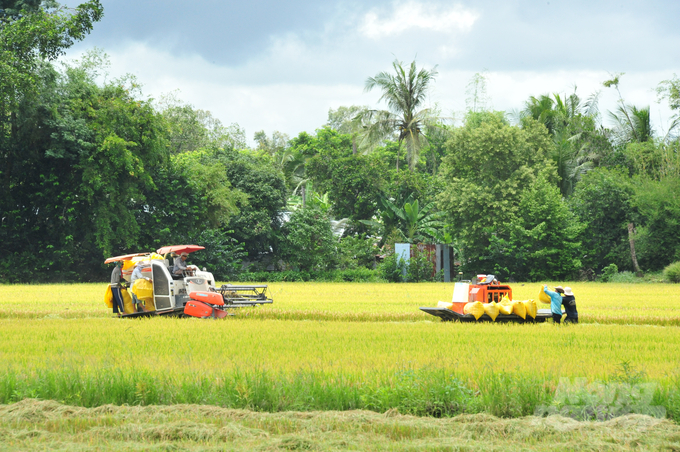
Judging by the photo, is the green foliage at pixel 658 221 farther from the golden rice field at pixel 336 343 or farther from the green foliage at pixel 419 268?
the golden rice field at pixel 336 343

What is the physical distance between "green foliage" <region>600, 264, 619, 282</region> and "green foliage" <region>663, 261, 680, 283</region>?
305cm

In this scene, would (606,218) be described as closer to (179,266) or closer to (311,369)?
(179,266)

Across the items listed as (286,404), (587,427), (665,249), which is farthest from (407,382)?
(665,249)

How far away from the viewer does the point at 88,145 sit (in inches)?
1209

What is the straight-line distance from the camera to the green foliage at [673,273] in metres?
34.0

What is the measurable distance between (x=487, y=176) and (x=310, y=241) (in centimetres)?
1141

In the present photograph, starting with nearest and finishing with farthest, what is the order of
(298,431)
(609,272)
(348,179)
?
(298,431) < (609,272) < (348,179)

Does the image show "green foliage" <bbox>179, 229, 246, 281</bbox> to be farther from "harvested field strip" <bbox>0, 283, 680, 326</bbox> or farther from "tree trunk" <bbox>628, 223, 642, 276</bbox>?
"tree trunk" <bbox>628, 223, 642, 276</bbox>

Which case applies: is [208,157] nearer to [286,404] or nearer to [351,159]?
[351,159]

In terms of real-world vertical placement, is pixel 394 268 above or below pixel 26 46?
below

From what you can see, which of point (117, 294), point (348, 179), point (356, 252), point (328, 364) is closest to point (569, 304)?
point (328, 364)

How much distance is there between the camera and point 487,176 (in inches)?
1492

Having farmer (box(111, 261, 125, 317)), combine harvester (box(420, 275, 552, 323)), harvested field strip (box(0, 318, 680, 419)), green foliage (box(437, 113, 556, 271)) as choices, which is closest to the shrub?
green foliage (box(437, 113, 556, 271))

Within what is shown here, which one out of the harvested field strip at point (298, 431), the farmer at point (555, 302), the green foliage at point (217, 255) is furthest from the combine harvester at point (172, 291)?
the green foliage at point (217, 255)
